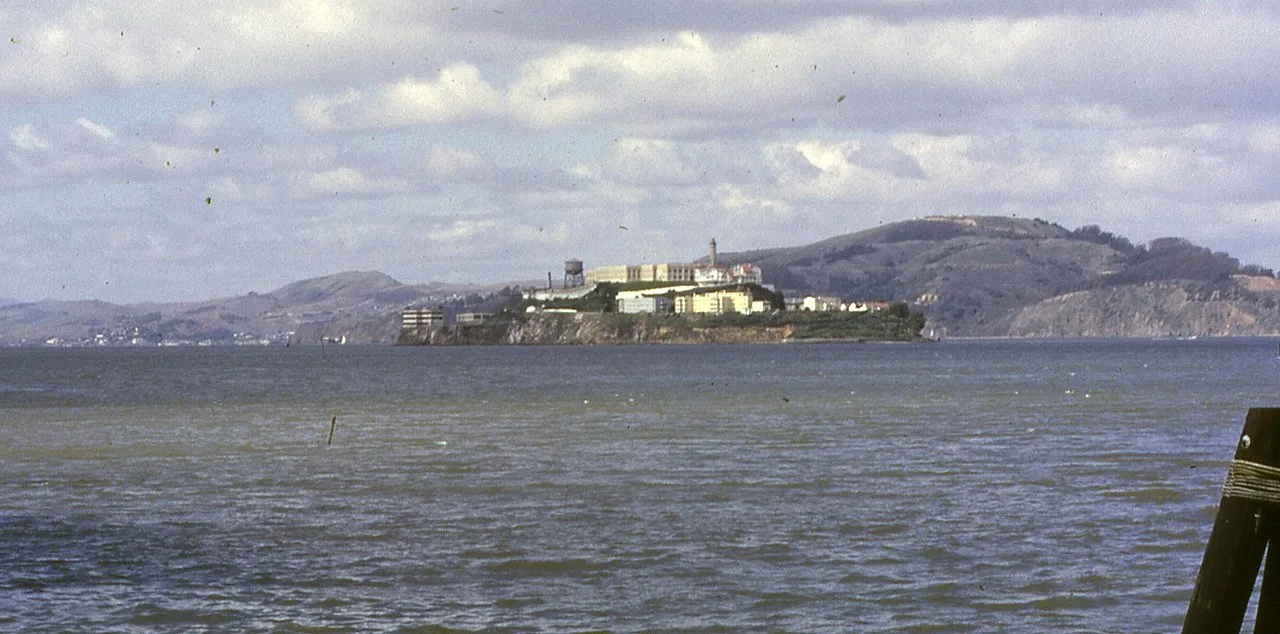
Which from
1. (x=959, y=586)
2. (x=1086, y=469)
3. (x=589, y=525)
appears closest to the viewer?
(x=959, y=586)

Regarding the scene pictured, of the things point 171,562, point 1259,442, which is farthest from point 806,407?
point 1259,442

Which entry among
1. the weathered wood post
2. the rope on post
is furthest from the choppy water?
the rope on post

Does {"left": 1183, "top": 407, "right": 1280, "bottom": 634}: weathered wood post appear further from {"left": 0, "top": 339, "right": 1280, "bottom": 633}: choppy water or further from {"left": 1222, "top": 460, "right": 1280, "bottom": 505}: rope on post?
{"left": 0, "top": 339, "right": 1280, "bottom": 633}: choppy water

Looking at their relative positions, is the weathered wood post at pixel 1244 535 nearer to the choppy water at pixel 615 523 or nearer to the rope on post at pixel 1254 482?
the rope on post at pixel 1254 482

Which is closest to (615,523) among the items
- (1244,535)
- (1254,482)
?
(1244,535)

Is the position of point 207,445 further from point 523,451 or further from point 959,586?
point 959,586

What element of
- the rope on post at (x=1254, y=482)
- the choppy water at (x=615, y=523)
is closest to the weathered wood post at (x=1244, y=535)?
the rope on post at (x=1254, y=482)
